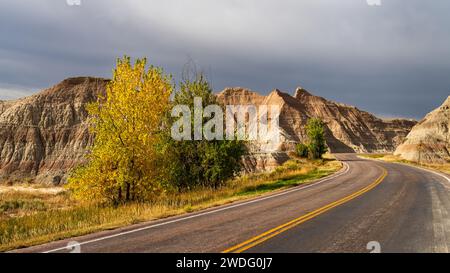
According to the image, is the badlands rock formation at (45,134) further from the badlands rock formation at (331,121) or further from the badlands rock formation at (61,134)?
the badlands rock formation at (331,121)

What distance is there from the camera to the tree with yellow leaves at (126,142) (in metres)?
16.7

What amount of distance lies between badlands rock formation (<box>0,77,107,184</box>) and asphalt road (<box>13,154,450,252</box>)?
2693 inches

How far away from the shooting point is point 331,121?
440 ft

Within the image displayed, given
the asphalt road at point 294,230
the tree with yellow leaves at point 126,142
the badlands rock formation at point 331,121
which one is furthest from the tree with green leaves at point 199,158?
the badlands rock formation at point 331,121

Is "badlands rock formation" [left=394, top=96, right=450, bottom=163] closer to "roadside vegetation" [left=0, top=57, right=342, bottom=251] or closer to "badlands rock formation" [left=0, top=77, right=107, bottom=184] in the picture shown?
"roadside vegetation" [left=0, top=57, right=342, bottom=251]

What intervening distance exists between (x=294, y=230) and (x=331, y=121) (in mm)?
131350

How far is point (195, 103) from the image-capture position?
75.2ft

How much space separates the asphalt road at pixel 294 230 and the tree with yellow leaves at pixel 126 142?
5.86 metres

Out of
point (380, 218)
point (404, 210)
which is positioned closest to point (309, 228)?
point (380, 218)

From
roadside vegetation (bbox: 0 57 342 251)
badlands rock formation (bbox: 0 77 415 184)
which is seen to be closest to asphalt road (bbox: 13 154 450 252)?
roadside vegetation (bbox: 0 57 342 251)
